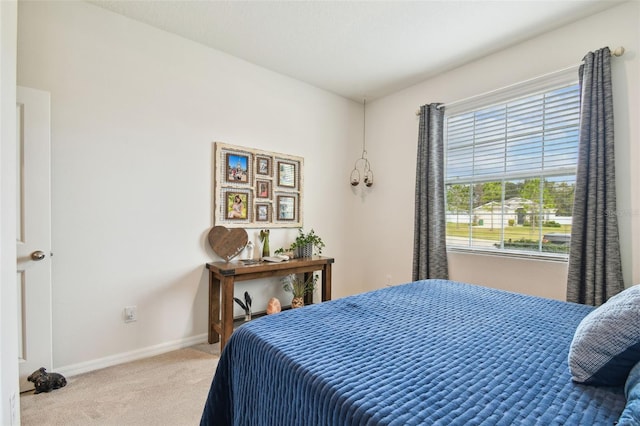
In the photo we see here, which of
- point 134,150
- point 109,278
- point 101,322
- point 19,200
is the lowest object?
point 101,322

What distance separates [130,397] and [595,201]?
334 centimetres

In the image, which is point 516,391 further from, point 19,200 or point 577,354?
point 19,200

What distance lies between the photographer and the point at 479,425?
689 millimetres

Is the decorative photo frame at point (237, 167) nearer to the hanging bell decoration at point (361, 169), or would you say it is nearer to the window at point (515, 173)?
the hanging bell decoration at point (361, 169)

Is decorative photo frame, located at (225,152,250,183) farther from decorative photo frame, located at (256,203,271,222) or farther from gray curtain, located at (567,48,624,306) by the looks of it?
gray curtain, located at (567,48,624,306)

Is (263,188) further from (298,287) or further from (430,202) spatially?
(430,202)

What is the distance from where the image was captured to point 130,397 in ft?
6.05

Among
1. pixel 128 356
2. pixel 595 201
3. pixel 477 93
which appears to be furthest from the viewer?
pixel 477 93

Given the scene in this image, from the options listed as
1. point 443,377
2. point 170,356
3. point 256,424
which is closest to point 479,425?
point 443,377

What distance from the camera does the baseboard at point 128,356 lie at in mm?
2094

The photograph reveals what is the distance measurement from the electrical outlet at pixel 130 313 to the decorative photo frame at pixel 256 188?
0.92 m

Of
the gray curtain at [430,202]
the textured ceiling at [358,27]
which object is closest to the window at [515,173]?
the gray curtain at [430,202]

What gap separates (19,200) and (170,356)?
1.51m

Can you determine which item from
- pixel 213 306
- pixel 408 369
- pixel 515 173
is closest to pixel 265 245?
pixel 213 306
